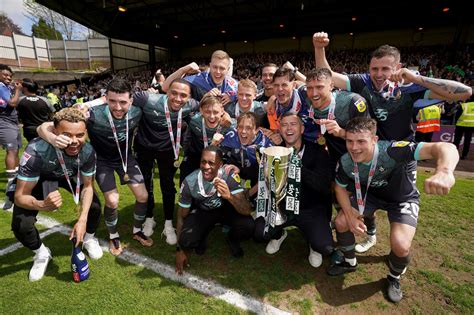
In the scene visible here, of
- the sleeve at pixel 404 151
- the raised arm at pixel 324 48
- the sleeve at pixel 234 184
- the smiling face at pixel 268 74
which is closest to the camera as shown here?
the sleeve at pixel 404 151

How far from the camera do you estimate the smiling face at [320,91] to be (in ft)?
11.0

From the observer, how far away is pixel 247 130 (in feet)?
12.4

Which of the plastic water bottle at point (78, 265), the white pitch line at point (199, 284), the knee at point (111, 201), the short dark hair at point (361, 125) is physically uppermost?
the short dark hair at point (361, 125)

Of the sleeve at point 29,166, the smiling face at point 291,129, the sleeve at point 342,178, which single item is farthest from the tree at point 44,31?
the sleeve at point 342,178

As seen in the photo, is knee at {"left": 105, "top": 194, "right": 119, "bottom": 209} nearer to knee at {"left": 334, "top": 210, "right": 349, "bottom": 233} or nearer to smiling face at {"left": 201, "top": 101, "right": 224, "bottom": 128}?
smiling face at {"left": 201, "top": 101, "right": 224, "bottom": 128}

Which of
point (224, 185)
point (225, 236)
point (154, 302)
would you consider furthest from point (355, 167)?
point (154, 302)

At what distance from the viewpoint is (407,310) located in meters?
2.88

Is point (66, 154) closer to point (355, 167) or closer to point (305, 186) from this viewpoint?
point (305, 186)

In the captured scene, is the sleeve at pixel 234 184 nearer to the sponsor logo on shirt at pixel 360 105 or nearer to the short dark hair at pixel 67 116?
the sponsor logo on shirt at pixel 360 105

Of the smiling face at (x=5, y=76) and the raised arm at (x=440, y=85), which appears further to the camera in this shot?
the smiling face at (x=5, y=76)

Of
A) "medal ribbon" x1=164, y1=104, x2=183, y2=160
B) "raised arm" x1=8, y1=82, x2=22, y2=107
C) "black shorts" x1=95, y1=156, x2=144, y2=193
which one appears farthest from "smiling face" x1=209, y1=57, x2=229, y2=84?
"raised arm" x1=8, y1=82, x2=22, y2=107

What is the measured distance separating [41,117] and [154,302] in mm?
5768

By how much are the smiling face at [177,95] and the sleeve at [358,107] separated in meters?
2.28

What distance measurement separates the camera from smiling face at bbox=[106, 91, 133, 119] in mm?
3574
